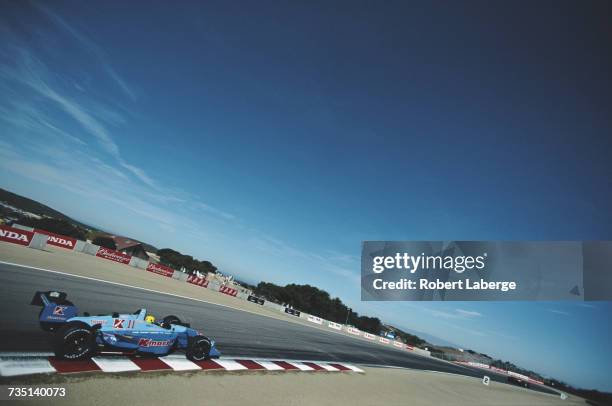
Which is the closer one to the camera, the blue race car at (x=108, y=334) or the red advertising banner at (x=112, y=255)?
the blue race car at (x=108, y=334)

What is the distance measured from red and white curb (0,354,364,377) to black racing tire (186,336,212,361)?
0.15 metres

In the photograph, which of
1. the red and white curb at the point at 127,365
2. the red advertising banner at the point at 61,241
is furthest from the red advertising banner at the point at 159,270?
the red and white curb at the point at 127,365

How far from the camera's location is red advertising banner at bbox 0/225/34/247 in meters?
21.8

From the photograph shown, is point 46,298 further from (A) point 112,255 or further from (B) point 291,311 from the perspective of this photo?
(B) point 291,311

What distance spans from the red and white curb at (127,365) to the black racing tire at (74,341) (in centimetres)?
13

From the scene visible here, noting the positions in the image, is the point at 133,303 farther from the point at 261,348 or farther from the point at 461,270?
the point at 461,270

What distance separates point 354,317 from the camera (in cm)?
9400

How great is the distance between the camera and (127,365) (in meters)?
6.48

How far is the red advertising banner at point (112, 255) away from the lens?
3105 cm

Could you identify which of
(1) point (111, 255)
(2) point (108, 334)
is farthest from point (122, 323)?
(1) point (111, 255)

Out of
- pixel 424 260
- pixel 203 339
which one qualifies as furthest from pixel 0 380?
pixel 424 260

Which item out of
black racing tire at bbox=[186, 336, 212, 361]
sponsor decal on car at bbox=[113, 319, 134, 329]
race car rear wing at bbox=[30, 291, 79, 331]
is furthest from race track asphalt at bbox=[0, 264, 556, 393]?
black racing tire at bbox=[186, 336, 212, 361]

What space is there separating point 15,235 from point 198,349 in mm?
23230

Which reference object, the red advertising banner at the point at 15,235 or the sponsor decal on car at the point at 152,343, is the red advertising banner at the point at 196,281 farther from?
the sponsor decal on car at the point at 152,343
